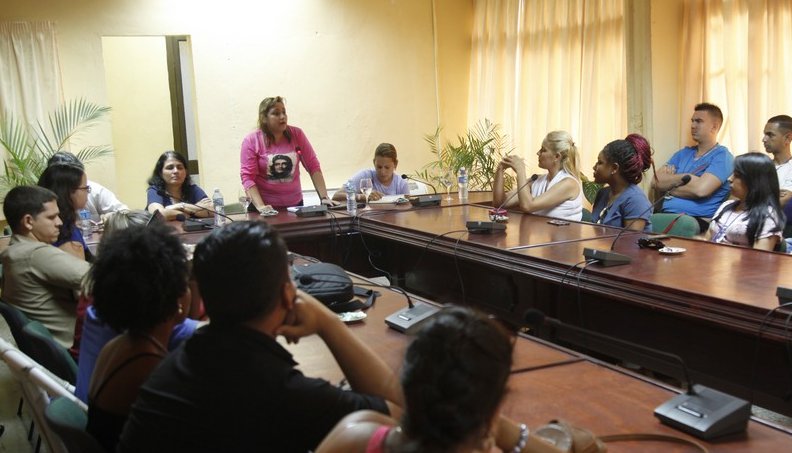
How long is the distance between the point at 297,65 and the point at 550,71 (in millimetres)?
2103

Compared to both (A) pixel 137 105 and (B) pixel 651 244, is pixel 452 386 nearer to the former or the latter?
(B) pixel 651 244

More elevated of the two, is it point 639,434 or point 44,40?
point 44,40

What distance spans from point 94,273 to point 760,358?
1.62 meters

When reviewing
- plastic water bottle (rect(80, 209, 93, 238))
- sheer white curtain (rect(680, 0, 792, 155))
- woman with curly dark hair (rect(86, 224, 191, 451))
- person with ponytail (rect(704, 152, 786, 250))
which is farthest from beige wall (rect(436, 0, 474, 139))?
woman with curly dark hair (rect(86, 224, 191, 451))

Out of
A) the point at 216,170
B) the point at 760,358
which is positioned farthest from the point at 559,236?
the point at 216,170

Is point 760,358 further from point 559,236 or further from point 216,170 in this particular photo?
point 216,170

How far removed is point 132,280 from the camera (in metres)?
1.55

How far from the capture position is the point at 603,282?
2385 millimetres

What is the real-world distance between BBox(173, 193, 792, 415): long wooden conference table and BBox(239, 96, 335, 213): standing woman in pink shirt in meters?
0.66

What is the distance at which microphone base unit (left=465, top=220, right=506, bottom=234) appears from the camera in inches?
127

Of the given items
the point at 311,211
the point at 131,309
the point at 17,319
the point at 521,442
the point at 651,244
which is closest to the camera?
the point at 521,442

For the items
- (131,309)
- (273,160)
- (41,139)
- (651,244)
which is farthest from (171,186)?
(131,309)

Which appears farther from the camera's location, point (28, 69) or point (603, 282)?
point (28, 69)

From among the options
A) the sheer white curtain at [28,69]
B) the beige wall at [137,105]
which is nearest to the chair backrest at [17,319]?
the sheer white curtain at [28,69]
